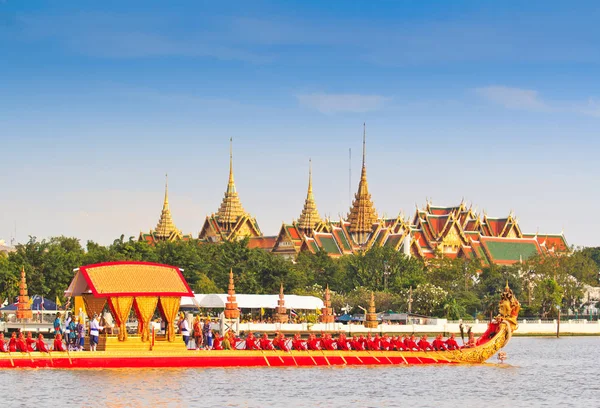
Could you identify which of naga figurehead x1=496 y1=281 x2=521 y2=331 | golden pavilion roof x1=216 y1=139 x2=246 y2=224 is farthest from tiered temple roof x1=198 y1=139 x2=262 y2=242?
naga figurehead x1=496 y1=281 x2=521 y2=331

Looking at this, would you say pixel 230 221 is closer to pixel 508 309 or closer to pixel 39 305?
pixel 39 305

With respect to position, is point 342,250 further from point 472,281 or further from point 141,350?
point 141,350

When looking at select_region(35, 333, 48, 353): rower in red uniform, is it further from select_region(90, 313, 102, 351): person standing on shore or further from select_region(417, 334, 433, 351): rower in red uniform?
select_region(417, 334, 433, 351): rower in red uniform

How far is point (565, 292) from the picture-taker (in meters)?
78.1

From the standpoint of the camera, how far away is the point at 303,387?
30.5 meters

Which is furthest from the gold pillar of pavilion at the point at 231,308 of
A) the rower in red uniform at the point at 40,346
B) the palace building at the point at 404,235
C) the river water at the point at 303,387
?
the palace building at the point at 404,235

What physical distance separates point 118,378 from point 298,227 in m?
84.3

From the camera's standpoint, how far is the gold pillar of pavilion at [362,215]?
107 metres

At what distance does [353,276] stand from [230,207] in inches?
1600

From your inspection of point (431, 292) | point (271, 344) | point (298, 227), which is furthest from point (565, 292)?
point (271, 344)

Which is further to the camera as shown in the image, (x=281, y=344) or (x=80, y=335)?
(x=281, y=344)

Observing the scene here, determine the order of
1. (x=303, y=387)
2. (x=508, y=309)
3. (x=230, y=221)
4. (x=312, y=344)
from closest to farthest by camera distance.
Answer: (x=303, y=387) → (x=312, y=344) → (x=508, y=309) → (x=230, y=221)

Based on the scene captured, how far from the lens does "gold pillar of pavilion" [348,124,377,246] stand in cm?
10656

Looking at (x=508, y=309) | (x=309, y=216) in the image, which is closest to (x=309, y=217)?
(x=309, y=216)
